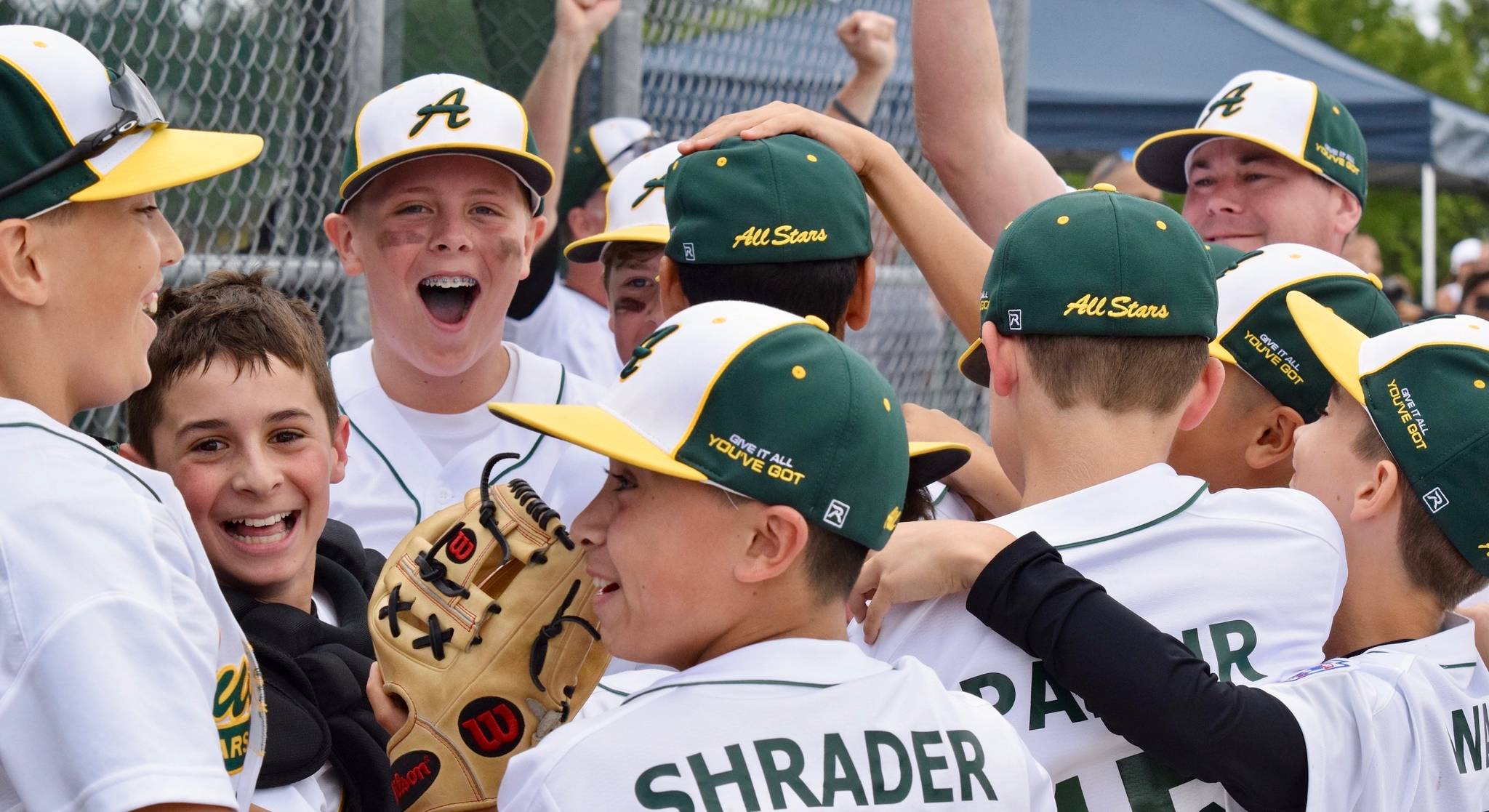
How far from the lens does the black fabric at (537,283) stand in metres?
4.57

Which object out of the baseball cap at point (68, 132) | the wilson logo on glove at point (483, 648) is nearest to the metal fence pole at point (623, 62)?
the wilson logo on glove at point (483, 648)

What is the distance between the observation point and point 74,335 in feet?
5.51

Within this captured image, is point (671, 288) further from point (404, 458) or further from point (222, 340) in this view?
point (404, 458)

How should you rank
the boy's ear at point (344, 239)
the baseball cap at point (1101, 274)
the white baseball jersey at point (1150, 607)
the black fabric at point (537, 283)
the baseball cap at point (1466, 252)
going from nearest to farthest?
the white baseball jersey at point (1150, 607) → the baseball cap at point (1101, 274) → the boy's ear at point (344, 239) → the black fabric at point (537, 283) → the baseball cap at point (1466, 252)

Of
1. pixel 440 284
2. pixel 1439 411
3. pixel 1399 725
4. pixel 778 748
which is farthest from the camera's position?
pixel 440 284

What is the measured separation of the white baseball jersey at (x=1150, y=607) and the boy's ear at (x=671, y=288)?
2.18 ft

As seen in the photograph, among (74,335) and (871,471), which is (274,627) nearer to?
(74,335)

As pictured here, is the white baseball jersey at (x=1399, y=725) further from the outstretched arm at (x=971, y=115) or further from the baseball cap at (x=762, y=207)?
the outstretched arm at (x=971, y=115)

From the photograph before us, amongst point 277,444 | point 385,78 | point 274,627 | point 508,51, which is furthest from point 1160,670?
point 508,51

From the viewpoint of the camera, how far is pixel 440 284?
133 inches

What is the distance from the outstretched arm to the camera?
2.96 meters

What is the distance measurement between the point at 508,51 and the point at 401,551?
3.23 meters

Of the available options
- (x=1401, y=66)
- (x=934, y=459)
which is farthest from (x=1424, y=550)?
(x=1401, y=66)

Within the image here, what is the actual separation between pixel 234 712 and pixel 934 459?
96 centimetres
